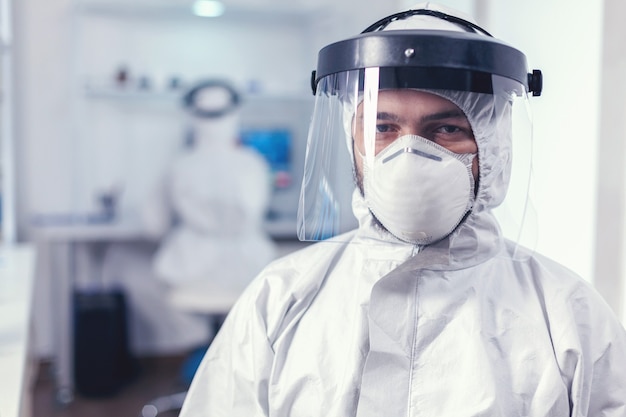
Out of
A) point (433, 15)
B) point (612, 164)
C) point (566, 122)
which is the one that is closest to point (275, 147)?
point (566, 122)

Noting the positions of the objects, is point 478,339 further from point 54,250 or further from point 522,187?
point 54,250

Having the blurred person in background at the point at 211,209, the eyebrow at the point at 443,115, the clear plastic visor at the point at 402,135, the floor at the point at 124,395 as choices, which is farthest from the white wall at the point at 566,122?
the floor at the point at 124,395

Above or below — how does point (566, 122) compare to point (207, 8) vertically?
below

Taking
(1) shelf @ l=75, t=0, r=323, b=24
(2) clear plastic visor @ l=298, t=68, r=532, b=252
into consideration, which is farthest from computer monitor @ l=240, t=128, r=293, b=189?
(2) clear plastic visor @ l=298, t=68, r=532, b=252

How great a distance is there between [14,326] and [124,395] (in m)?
1.57

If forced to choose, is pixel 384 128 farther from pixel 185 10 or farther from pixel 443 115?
pixel 185 10

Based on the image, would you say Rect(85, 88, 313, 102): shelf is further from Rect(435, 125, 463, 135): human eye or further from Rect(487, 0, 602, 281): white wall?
Rect(435, 125, 463, 135): human eye

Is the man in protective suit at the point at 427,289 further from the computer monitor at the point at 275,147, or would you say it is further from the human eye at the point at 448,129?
the computer monitor at the point at 275,147

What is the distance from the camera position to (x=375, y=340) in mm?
966

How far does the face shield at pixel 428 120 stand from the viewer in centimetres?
90

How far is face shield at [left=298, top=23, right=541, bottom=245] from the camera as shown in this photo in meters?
0.90

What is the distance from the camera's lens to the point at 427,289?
0.98m

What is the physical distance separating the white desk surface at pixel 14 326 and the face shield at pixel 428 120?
0.64m

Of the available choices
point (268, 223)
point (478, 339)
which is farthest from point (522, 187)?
point (268, 223)
